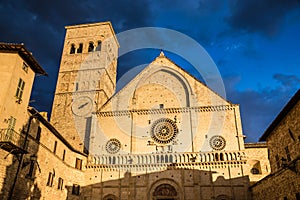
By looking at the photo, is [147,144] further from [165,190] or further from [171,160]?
[165,190]

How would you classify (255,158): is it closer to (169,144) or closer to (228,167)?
(228,167)

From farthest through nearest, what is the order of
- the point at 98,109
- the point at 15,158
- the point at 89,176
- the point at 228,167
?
1. the point at 98,109
2. the point at 89,176
3. the point at 228,167
4. the point at 15,158

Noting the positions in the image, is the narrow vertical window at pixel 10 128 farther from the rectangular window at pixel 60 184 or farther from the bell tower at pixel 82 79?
the bell tower at pixel 82 79

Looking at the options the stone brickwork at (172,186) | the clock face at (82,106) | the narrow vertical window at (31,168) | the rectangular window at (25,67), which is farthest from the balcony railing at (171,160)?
the rectangular window at (25,67)

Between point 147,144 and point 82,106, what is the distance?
10.1 m

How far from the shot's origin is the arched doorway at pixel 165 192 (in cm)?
2295

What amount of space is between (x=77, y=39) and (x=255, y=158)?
2810cm

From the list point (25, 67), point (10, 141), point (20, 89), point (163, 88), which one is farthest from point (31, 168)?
point (163, 88)

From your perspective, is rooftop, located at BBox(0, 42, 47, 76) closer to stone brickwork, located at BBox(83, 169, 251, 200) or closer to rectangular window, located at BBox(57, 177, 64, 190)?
rectangular window, located at BBox(57, 177, 64, 190)

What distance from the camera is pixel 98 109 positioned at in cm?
2870

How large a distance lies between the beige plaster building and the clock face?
1970cm

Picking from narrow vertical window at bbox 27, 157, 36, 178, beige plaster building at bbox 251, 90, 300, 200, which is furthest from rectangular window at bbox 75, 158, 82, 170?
beige plaster building at bbox 251, 90, 300, 200

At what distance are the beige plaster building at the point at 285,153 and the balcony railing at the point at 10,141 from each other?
51.2ft

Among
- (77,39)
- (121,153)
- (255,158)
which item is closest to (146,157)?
(121,153)
